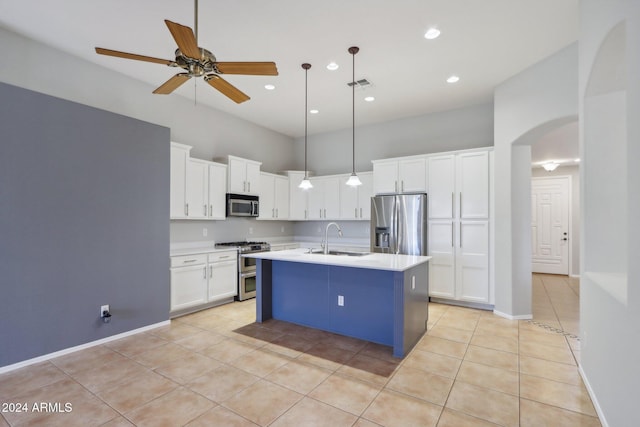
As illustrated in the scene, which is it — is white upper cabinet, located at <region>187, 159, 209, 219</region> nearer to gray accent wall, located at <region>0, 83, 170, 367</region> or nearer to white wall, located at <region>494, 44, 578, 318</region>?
gray accent wall, located at <region>0, 83, 170, 367</region>

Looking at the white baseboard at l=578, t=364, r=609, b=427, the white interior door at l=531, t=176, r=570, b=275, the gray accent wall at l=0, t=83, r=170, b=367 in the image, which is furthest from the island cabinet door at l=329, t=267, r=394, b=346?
the white interior door at l=531, t=176, r=570, b=275

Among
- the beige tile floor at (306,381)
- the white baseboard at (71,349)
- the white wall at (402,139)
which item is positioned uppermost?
the white wall at (402,139)

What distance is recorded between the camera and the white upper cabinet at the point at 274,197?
581cm

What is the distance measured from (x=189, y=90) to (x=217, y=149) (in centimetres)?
108

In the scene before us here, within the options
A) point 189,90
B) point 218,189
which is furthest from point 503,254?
point 189,90

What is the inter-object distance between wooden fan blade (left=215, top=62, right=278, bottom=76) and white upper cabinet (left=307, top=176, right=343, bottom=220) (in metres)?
3.74

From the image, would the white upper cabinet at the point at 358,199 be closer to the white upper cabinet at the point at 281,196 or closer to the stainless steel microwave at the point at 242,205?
the white upper cabinet at the point at 281,196

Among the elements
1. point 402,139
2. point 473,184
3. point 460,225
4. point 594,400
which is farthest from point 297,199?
point 594,400

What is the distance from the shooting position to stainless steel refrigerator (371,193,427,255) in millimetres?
4812

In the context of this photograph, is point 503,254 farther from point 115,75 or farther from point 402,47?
point 115,75

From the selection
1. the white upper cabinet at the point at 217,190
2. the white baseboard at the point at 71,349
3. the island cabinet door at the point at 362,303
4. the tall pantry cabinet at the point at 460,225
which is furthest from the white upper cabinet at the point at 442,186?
the white baseboard at the point at 71,349

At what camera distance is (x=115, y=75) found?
3902 mm

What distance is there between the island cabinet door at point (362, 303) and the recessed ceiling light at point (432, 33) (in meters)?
2.44

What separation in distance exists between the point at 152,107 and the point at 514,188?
512 centimetres
